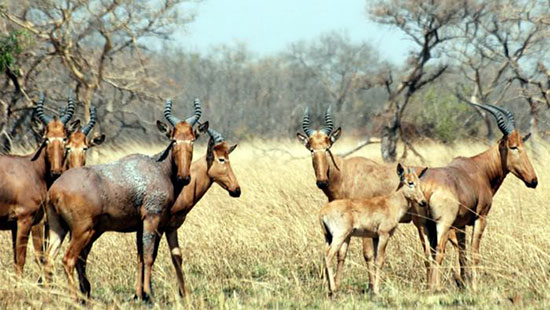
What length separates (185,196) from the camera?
8.94 metres

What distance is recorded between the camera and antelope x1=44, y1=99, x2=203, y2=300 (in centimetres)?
795

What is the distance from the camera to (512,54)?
36312 mm

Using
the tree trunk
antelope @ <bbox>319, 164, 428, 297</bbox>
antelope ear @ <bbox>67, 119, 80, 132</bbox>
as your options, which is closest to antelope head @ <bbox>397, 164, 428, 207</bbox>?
antelope @ <bbox>319, 164, 428, 297</bbox>

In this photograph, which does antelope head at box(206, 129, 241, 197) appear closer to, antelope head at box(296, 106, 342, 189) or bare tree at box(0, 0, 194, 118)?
antelope head at box(296, 106, 342, 189)

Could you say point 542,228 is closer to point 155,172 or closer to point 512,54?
point 155,172

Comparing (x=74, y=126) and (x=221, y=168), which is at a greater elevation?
(x=74, y=126)

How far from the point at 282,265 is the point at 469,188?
100 inches

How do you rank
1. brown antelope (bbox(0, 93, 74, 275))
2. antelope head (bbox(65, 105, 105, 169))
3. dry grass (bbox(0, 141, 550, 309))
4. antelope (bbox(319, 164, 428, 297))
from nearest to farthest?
dry grass (bbox(0, 141, 550, 309)), antelope (bbox(319, 164, 428, 297)), brown antelope (bbox(0, 93, 74, 275)), antelope head (bbox(65, 105, 105, 169))

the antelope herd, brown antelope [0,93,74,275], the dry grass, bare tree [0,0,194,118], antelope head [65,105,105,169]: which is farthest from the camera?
bare tree [0,0,194,118]

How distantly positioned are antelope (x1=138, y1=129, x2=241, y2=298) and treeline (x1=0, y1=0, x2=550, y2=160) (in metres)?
6.78

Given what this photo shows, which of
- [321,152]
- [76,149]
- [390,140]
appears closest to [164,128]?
[76,149]

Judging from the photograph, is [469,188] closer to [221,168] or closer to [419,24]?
[221,168]

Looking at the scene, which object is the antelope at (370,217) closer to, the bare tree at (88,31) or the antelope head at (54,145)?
the antelope head at (54,145)

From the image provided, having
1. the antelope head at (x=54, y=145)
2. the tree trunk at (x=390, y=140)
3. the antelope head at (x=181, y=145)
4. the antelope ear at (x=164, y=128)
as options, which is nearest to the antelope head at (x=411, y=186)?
the antelope head at (x=181, y=145)
